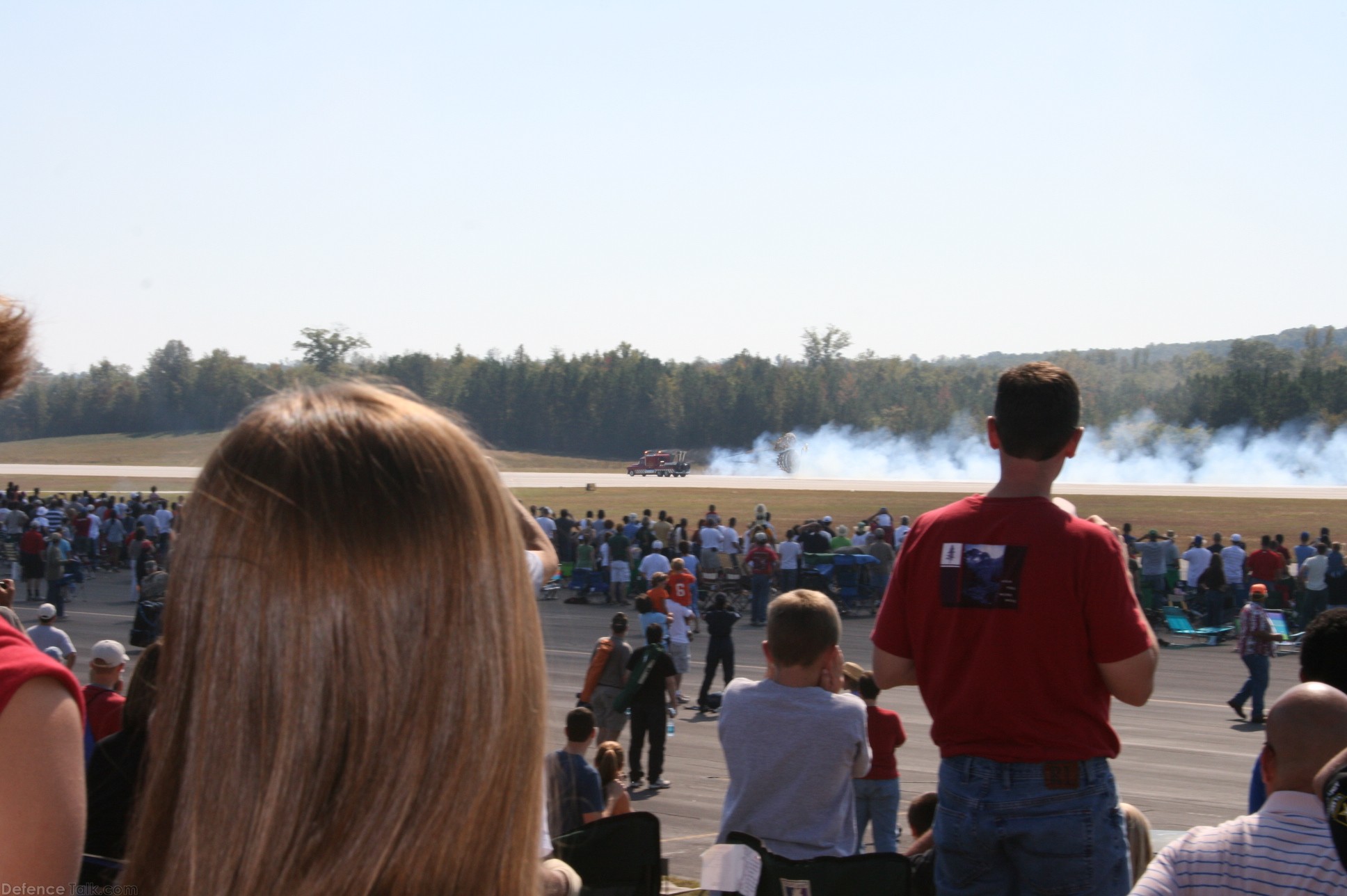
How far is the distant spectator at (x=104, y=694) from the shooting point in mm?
5984

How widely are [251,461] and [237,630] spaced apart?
0.18 meters

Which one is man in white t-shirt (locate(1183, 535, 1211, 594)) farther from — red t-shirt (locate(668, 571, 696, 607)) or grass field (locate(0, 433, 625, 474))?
grass field (locate(0, 433, 625, 474))

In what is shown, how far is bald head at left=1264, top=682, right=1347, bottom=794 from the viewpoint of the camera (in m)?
2.77

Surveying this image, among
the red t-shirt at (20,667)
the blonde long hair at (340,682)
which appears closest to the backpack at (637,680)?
the red t-shirt at (20,667)

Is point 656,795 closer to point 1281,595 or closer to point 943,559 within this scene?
point 943,559

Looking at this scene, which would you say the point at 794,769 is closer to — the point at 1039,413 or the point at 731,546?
the point at 1039,413

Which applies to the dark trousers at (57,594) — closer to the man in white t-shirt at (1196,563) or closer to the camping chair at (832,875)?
the man in white t-shirt at (1196,563)

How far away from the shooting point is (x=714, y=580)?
2506cm

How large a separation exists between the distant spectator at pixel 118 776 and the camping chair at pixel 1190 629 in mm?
20577

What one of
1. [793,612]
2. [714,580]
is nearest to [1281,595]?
[714,580]

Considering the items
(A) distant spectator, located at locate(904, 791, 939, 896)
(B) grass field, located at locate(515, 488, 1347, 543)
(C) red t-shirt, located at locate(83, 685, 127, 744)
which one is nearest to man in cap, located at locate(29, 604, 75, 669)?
(C) red t-shirt, located at locate(83, 685, 127, 744)

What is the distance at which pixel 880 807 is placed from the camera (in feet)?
24.6

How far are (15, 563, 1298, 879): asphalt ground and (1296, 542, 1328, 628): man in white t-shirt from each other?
1316 millimetres

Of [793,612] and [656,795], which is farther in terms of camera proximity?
[656,795]
